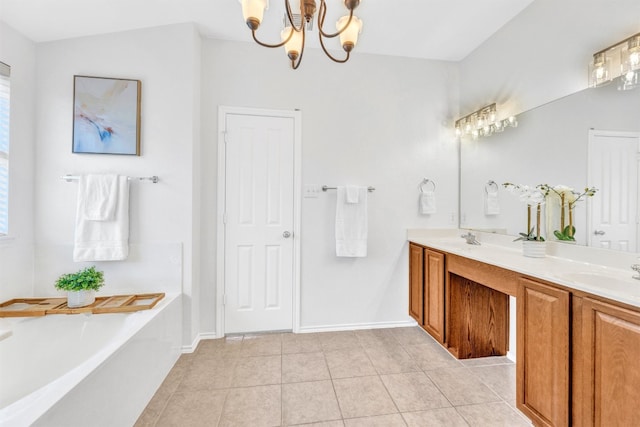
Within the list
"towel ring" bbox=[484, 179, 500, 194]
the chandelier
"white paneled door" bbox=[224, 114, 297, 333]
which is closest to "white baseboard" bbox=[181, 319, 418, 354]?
"white paneled door" bbox=[224, 114, 297, 333]

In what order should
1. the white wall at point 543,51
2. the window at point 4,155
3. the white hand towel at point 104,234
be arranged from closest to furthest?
the white wall at point 543,51, the window at point 4,155, the white hand towel at point 104,234

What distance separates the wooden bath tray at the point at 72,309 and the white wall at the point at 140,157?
158 millimetres

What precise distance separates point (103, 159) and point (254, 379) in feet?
6.56

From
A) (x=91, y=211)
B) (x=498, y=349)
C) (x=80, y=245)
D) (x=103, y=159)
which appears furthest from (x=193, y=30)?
(x=498, y=349)

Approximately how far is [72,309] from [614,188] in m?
3.37

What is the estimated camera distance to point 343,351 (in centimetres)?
→ 230

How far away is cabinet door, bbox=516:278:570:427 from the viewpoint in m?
1.27

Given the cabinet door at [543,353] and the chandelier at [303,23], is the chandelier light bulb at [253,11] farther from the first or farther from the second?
the cabinet door at [543,353]

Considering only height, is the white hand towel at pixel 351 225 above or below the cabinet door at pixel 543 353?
above

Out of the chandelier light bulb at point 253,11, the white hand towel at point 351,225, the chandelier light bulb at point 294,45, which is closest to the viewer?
the chandelier light bulb at point 253,11

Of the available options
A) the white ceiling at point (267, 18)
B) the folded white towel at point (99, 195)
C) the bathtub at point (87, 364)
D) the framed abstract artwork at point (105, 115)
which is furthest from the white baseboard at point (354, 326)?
the white ceiling at point (267, 18)

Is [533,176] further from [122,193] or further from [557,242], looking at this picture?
[122,193]

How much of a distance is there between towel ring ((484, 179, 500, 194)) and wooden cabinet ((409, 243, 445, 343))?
76cm

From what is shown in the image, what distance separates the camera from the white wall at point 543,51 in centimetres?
166
